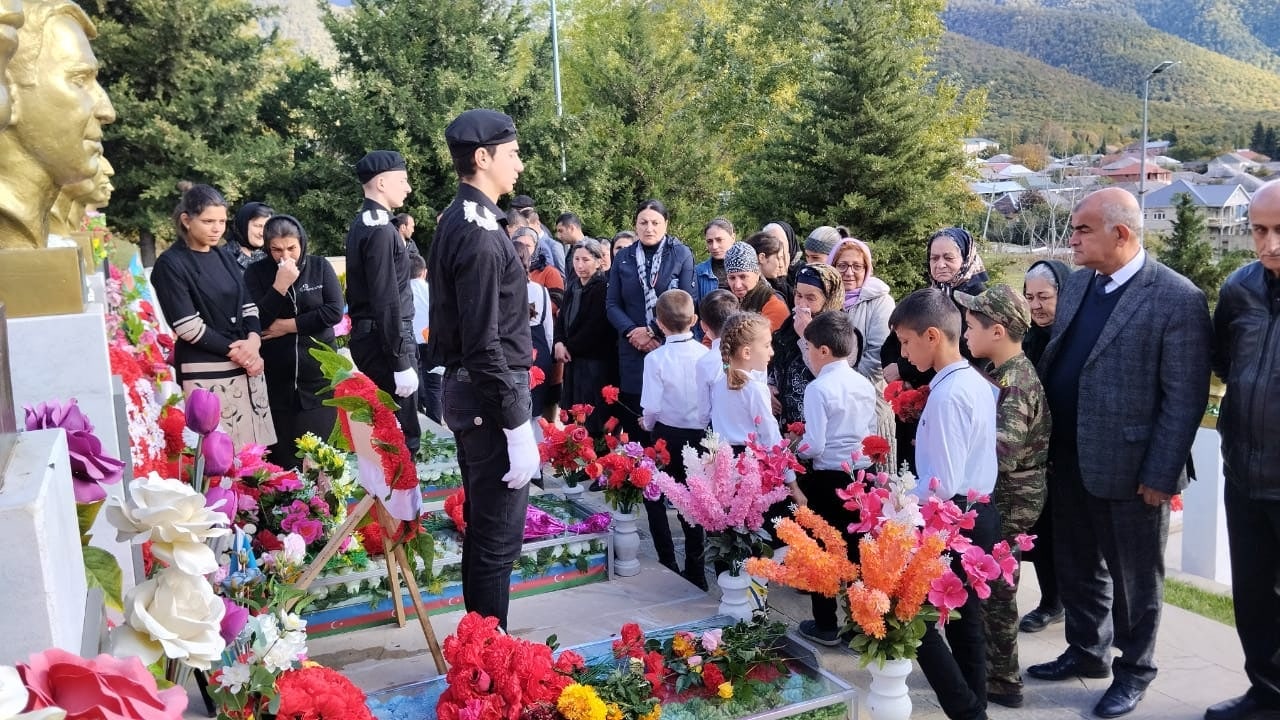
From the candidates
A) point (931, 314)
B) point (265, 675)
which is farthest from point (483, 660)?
point (931, 314)

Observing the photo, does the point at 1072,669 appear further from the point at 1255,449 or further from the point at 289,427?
the point at 289,427

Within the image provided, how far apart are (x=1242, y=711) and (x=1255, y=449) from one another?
101cm

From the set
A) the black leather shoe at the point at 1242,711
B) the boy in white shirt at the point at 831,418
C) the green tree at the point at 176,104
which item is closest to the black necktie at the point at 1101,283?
the boy in white shirt at the point at 831,418

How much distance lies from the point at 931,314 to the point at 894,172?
13.4 metres

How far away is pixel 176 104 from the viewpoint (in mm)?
21250

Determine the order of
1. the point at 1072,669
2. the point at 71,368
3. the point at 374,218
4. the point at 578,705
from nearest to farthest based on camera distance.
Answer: the point at 71,368 → the point at 578,705 → the point at 1072,669 → the point at 374,218

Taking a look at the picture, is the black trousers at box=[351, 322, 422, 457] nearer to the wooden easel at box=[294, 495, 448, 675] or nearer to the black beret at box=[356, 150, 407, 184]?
the black beret at box=[356, 150, 407, 184]

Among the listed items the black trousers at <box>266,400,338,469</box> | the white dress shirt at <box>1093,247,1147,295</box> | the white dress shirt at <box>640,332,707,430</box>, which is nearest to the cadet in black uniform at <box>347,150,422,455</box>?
the black trousers at <box>266,400,338,469</box>

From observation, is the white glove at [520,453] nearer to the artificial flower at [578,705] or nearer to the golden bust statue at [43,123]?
the artificial flower at [578,705]

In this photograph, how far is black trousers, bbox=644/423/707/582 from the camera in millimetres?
4941

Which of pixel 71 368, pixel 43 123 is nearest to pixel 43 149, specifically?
pixel 43 123

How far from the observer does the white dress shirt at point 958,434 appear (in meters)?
3.25

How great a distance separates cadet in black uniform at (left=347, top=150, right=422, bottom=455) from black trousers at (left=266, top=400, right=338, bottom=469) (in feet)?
3.14

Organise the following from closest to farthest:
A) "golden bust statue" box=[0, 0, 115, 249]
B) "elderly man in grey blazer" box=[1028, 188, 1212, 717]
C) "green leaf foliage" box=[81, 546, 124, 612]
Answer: "green leaf foliage" box=[81, 546, 124, 612] < "golden bust statue" box=[0, 0, 115, 249] < "elderly man in grey blazer" box=[1028, 188, 1212, 717]
